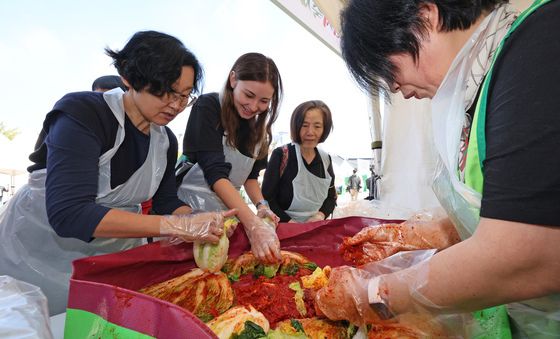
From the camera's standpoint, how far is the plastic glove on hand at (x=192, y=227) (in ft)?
4.69

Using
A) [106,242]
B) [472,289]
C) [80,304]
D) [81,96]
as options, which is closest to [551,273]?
[472,289]

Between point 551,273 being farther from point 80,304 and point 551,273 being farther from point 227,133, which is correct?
point 227,133

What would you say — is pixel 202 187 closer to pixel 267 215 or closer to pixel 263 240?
pixel 267 215

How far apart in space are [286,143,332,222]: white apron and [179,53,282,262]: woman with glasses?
0.72 meters

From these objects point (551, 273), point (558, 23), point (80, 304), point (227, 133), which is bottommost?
point (80, 304)

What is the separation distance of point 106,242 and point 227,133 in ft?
3.10

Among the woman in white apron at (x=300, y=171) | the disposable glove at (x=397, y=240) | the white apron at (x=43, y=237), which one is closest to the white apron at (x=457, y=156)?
the disposable glove at (x=397, y=240)

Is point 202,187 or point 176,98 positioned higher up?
point 176,98

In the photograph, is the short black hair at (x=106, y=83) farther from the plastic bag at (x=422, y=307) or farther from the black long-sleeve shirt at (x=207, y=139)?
Answer: the plastic bag at (x=422, y=307)

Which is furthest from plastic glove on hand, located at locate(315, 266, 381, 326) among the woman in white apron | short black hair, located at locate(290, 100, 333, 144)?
short black hair, located at locate(290, 100, 333, 144)

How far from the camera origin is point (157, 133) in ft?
5.94

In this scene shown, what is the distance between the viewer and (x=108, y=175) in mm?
1590

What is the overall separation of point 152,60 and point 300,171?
1857 mm

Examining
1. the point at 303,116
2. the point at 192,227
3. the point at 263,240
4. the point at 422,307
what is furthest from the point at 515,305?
the point at 303,116
